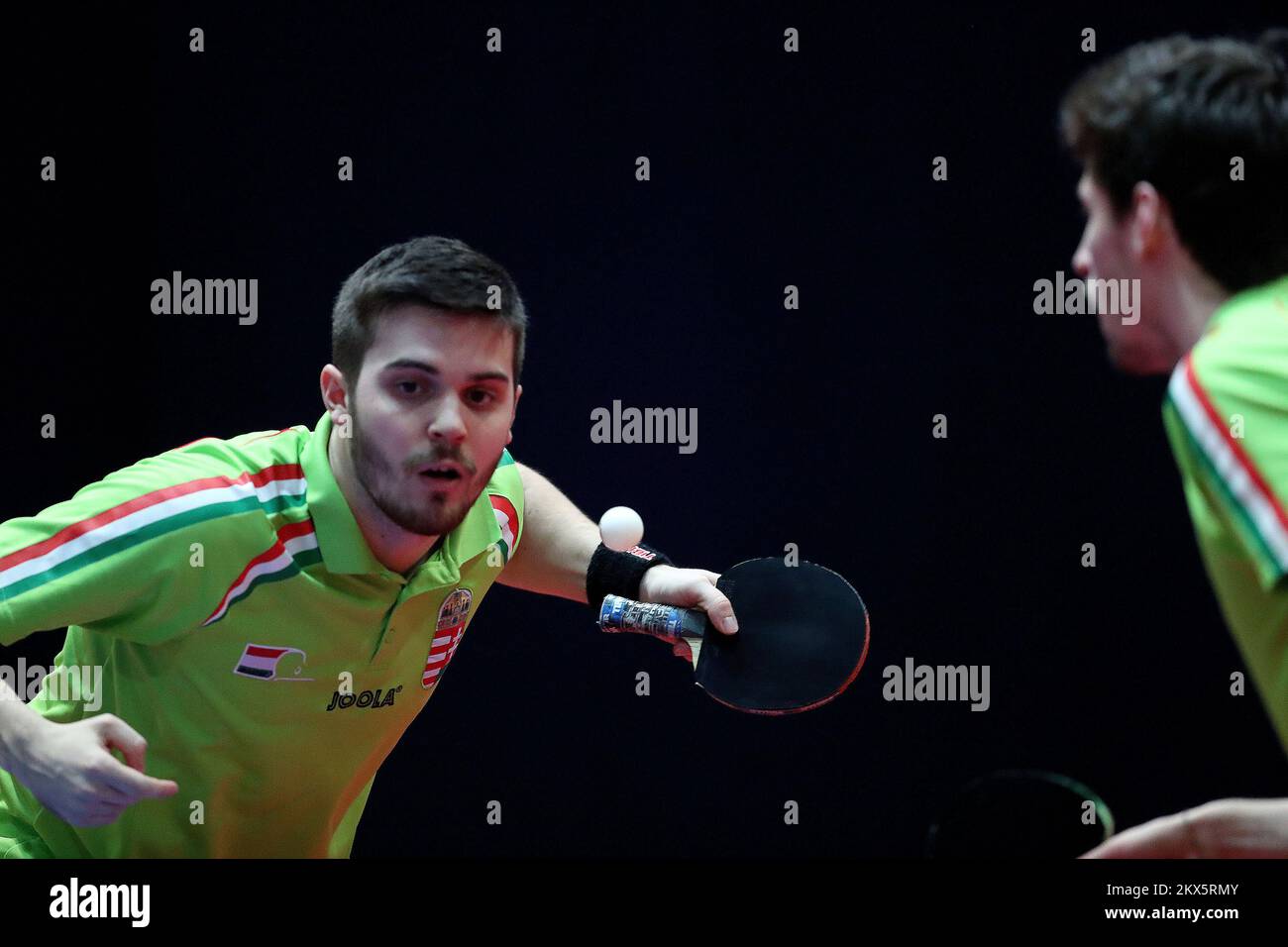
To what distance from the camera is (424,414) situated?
239 centimetres

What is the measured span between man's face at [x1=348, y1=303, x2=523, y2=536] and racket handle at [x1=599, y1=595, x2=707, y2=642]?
35 cm

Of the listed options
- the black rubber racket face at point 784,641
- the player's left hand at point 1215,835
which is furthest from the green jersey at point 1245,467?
the black rubber racket face at point 784,641

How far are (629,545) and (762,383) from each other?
143cm

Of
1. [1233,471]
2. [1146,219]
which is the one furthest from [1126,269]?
[1233,471]

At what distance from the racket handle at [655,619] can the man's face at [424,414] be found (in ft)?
1.16

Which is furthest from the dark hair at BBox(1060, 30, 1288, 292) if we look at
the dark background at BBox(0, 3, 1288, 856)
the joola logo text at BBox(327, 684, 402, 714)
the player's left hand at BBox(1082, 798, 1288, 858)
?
the dark background at BBox(0, 3, 1288, 856)

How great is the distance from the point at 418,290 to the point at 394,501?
1.20 feet

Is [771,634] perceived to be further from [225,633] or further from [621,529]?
[225,633]

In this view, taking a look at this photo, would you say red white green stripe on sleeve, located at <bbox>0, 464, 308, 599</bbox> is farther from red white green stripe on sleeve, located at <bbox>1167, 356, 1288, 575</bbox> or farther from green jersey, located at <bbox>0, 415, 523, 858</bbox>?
red white green stripe on sleeve, located at <bbox>1167, 356, 1288, 575</bbox>

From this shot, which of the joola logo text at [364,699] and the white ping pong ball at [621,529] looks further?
the white ping pong ball at [621,529]

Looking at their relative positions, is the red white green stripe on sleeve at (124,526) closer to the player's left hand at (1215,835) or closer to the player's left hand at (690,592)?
the player's left hand at (690,592)

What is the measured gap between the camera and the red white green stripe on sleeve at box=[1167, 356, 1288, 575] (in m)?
1.40

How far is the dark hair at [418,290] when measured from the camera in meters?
2.42

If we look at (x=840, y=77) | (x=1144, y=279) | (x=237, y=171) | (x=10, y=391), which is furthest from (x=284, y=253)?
(x=1144, y=279)
